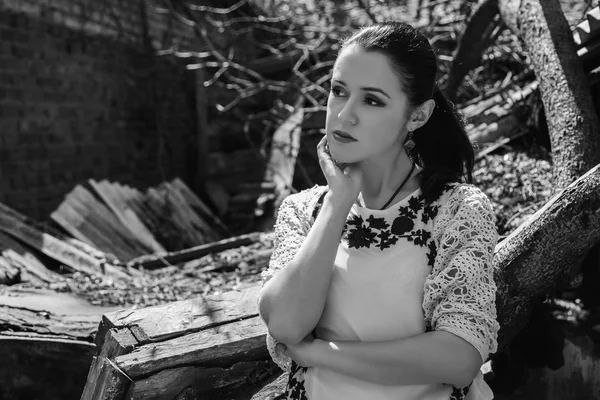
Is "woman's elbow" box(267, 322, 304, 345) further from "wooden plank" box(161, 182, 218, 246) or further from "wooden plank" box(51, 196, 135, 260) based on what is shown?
"wooden plank" box(161, 182, 218, 246)

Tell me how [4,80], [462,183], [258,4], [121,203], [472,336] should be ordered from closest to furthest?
[472,336]
[462,183]
[4,80]
[121,203]
[258,4]

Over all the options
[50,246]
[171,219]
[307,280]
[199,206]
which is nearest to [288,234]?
[307,280]

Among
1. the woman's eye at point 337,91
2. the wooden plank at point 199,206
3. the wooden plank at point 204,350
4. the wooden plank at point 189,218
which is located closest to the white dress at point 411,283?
the woman's eye at point 337,91

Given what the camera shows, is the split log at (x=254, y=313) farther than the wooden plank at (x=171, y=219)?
No

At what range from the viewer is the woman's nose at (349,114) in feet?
6.42

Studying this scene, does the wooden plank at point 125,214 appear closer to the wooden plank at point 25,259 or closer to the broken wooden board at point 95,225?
the broken wooden board at point 95,225

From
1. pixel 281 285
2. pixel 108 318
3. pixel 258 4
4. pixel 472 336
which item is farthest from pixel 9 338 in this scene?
pixel 258 4

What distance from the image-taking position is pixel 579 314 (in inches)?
145

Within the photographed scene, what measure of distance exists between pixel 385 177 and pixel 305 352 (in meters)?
0.62

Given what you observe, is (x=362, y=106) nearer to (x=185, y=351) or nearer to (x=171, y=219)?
(x=185, y=351)

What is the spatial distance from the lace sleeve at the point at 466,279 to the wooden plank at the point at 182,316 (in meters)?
1.04

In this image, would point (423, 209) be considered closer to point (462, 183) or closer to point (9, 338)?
point (462, 183)

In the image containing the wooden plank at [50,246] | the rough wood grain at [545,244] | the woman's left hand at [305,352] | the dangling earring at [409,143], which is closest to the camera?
the woman's left hand at [305,352]

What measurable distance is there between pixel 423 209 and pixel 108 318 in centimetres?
132
